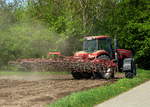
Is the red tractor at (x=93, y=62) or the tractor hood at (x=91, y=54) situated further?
the tractor hood at (x=91, y=54)

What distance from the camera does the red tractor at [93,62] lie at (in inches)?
707

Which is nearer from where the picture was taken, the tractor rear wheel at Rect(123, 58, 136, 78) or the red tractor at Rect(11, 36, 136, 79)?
the red tractor at Rect(11, 36, 136, 79)

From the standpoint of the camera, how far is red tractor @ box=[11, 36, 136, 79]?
18.0m

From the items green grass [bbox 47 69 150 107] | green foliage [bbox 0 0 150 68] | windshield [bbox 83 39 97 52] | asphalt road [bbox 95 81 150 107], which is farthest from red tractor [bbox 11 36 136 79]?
green foliage [bbox 0 0 150 68]

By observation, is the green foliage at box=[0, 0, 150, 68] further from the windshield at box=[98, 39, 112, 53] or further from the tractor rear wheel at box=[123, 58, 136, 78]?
the tractor rear wheel at box=[123, 58, 136, 78]

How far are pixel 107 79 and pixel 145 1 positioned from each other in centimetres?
1944

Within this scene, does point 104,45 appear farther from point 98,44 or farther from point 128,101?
point 128,101

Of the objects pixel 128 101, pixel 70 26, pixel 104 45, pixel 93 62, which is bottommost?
pixel 128 101

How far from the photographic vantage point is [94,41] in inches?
806

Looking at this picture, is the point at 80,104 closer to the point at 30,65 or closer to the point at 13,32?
the point at 30,65

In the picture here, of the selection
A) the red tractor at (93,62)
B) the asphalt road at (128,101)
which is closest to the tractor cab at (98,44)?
the red tractor at (93,62)

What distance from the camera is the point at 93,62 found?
1786 centimetres

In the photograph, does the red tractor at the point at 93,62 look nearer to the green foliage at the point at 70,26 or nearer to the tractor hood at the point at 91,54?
the tractor hood at the point at 91,54

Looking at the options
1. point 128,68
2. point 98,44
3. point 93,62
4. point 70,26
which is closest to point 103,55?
point 98,44
